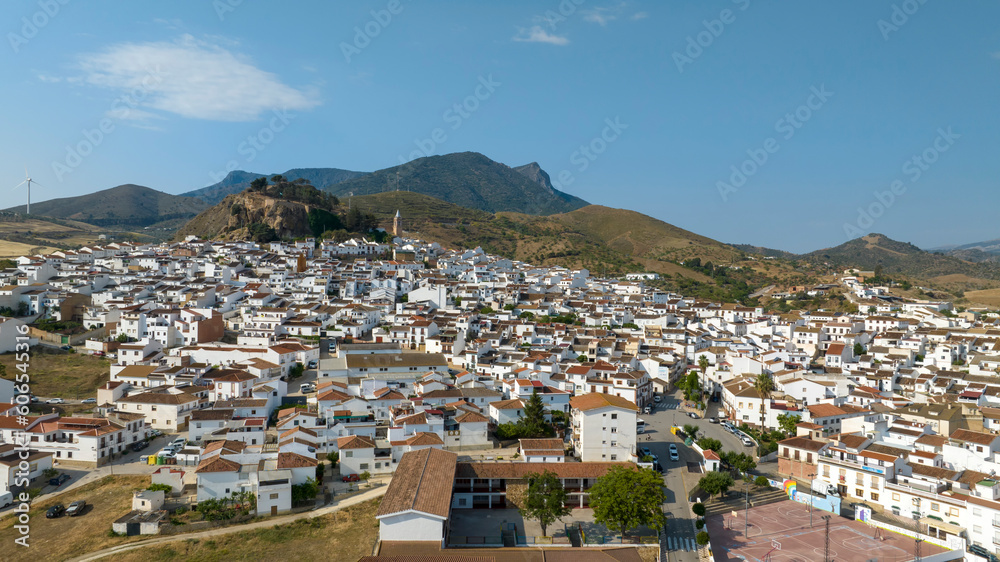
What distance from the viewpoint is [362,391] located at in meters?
27.3

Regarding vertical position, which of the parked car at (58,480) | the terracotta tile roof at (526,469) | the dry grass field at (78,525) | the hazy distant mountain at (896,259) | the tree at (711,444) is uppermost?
the hazy distant mountain at (896,259)

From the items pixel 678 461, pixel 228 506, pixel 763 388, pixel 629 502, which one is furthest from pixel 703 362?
pixel 228 506

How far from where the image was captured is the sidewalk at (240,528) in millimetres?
17578

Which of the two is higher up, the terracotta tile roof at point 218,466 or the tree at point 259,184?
the tree at point 259,184

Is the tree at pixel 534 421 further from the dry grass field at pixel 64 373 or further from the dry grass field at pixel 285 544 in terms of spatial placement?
the dry grass field at pixel 64 373

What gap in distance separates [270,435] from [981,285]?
9367 cm

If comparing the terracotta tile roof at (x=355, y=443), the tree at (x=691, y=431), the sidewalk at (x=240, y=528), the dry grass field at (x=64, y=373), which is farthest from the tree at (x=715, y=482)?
the dry grass field at (x=64, y=373)

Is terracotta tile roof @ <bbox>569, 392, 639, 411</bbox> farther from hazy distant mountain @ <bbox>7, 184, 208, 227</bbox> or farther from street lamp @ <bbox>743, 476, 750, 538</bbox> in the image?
hazy distant mountain @ <bbox>7, 184, 208, 227</bbox>

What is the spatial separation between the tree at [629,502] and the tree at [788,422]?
11427 millimetres

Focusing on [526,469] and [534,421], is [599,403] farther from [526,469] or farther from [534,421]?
[526,469]

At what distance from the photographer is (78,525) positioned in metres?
19.1

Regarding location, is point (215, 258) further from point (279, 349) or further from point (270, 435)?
point (270, 435)

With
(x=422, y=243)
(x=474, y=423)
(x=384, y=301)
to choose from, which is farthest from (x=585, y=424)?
(x=422, y=243)

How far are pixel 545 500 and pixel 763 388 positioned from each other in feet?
50.5
